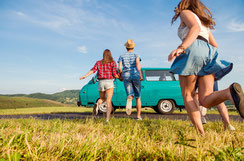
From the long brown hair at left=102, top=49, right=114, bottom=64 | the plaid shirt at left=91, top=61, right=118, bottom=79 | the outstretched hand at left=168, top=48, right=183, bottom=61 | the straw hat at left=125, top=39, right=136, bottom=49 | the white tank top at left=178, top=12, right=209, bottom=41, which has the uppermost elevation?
the straw hat at left=125, top=39, right=136, bottom=49

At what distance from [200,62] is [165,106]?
5804mm

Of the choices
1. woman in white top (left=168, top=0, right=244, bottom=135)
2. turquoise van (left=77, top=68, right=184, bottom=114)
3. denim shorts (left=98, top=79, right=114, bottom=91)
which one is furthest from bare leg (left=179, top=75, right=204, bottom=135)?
turquoise van (left=77, top=68, right=184, bottom=114)

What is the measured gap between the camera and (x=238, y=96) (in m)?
1.73

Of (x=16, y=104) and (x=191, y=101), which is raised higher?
(x=191, y=101)

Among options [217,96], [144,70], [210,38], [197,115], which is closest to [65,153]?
[197,115]

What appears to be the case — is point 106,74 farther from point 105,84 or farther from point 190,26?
point 190,26

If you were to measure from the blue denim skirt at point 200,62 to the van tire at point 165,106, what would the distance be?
5583 millimetres

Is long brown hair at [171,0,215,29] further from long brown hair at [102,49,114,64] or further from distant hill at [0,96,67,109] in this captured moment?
distant hill at [0,96,67,109]

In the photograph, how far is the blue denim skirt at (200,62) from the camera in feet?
6.71

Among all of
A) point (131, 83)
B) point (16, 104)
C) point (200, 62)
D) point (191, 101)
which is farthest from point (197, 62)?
point (16, 104)

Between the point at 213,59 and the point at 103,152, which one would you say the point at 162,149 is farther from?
the point at 213,59

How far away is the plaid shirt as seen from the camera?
173 inches

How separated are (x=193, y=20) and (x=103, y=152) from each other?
1691mm

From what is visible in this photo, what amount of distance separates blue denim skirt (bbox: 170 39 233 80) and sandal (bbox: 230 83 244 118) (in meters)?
0.35
